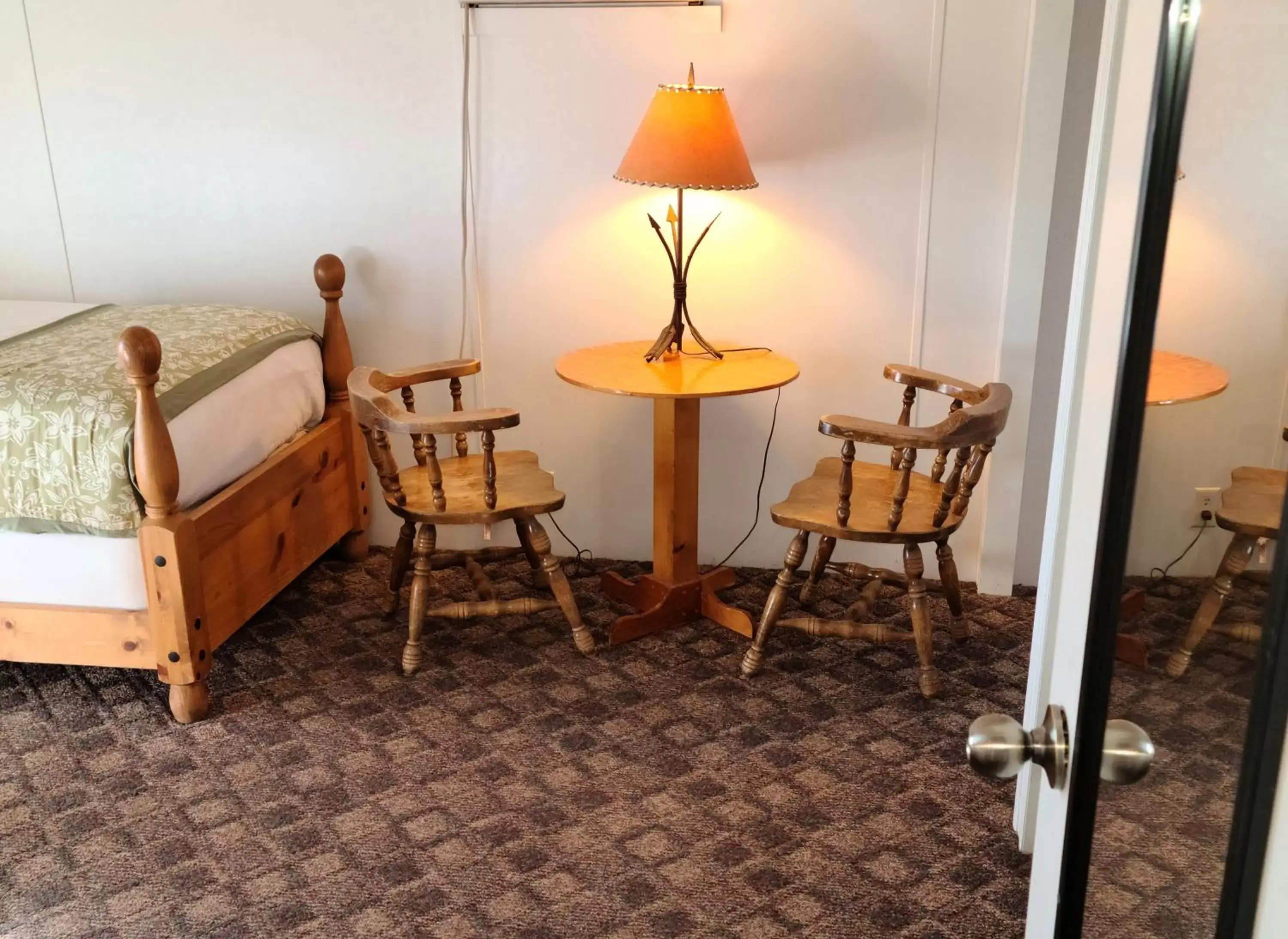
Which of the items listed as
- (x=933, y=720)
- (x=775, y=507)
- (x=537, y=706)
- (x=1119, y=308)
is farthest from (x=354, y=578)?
(x=1119, y=308)

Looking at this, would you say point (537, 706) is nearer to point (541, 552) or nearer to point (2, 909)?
point (541, 552)

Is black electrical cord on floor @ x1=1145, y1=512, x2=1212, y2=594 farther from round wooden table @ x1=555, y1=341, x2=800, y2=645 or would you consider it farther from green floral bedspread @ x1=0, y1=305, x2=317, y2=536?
green floral bedspread @ x1=0, y1=305, x2=317, y2=536

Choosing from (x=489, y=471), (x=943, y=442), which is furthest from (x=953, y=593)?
(x=489, y=471)

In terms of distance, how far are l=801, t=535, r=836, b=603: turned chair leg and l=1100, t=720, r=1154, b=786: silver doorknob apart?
212 cm

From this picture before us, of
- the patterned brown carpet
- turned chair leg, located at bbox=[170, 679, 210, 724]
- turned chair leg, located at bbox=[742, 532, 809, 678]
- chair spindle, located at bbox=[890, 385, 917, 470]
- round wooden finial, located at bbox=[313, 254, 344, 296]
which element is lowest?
the patterned brown carpet

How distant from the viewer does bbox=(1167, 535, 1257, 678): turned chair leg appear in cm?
64

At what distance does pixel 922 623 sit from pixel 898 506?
1.07ft

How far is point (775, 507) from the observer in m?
2.75

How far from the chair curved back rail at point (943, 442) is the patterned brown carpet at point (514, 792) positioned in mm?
461

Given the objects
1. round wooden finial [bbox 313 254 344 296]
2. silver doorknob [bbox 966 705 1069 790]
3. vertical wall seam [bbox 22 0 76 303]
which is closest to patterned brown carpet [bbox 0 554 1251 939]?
round wooden finial [bbox 313 254 344 296]

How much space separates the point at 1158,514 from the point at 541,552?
2.26 metres

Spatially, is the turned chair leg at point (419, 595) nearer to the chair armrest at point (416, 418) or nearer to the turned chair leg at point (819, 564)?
the chair armrest at point (416, 418)

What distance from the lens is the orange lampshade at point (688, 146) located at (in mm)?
2744

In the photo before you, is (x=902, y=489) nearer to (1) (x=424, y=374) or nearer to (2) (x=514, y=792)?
(2) (x=514, y=792)
